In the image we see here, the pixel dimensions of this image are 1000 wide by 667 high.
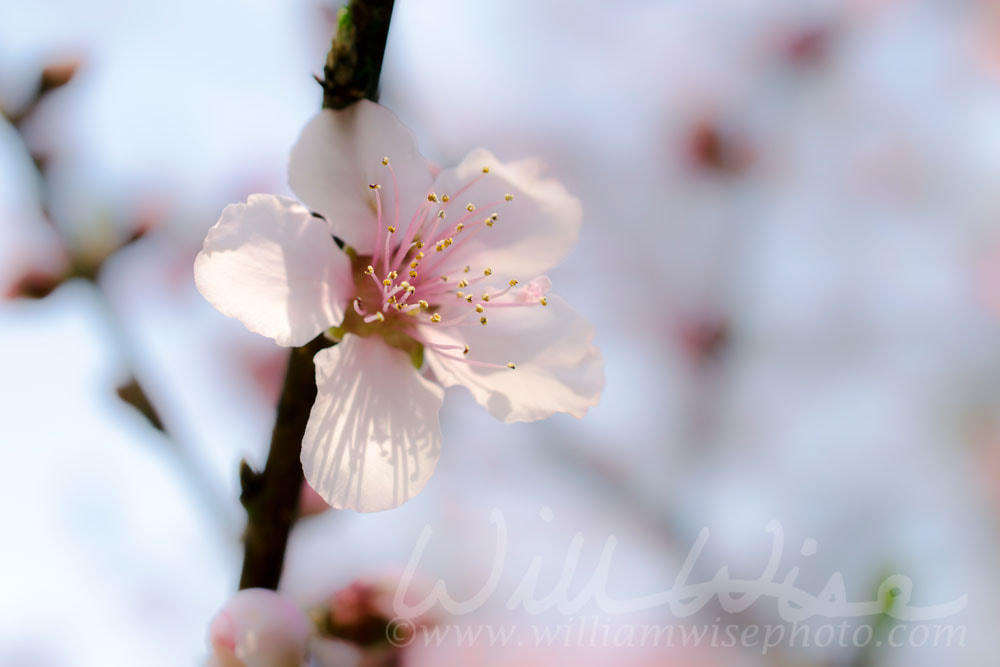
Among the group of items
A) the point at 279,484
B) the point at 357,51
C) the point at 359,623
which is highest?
the point at 357,51

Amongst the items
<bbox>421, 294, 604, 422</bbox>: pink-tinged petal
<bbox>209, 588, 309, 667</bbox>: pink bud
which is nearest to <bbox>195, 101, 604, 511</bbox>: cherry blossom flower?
<bbox>421, 294, 604, 422</bbox>: pink-tinged petal

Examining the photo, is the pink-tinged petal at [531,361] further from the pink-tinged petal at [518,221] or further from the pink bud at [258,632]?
the pink bud at [258,632]

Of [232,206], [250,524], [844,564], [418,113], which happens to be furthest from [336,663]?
[844,564]

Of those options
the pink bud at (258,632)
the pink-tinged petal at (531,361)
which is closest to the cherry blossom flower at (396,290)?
the pink-tinged petal at (531,361)

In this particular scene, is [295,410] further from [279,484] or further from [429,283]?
[429,283]

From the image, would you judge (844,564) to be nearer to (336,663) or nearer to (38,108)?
(336,663)

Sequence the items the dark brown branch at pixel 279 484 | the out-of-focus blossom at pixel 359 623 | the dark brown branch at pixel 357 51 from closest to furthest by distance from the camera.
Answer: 1. the dark brown branch at pixel 357 51
2. the dark brown branch at pixel 279 484
3. the out-of-focus blossom at pixel 359 623

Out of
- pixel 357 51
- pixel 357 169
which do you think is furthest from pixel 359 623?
pixel 357 51
